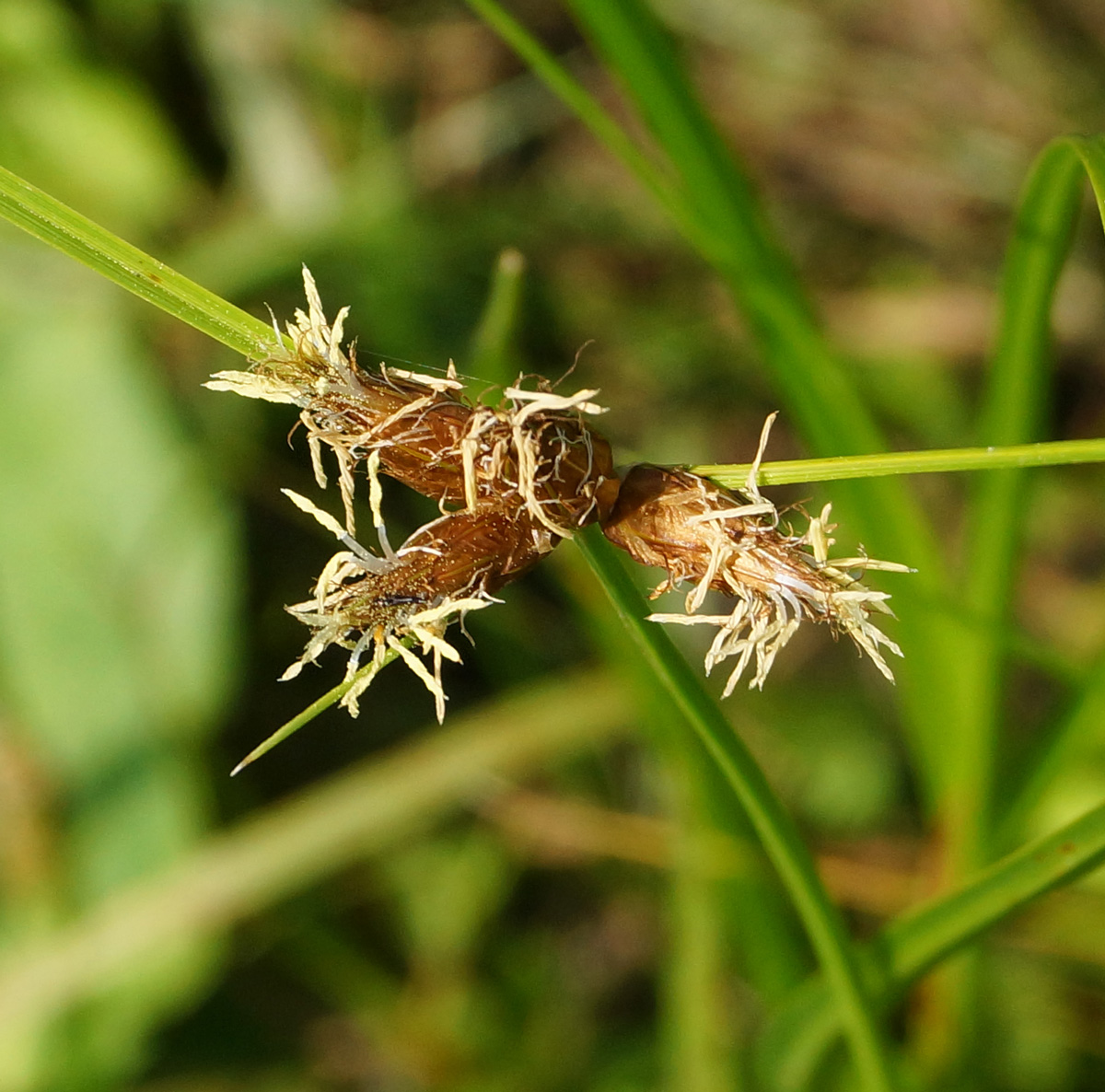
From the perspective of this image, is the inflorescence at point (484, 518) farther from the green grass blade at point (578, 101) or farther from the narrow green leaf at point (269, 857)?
the narrow green leaf at point (269, 857)

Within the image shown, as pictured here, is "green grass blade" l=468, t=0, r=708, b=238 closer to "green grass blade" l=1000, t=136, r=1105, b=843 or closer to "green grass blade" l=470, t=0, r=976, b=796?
"green grass blade" l=470, t=0, r=976, b=796

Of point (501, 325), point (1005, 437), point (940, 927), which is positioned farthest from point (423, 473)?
point (1005, 437)

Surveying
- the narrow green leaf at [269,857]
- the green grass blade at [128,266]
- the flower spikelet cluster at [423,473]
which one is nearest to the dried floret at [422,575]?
the flower spikelet cluster at [423,473]

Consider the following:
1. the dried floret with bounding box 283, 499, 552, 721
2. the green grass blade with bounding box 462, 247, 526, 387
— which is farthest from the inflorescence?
the green grass blade with bounding box 462, 247, 526, 387

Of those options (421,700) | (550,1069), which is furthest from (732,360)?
(550,1069)

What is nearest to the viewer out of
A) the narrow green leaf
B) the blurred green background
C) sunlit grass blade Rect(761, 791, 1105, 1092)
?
sunlit grass blade Rect(761, 791, 1105, 1092)
